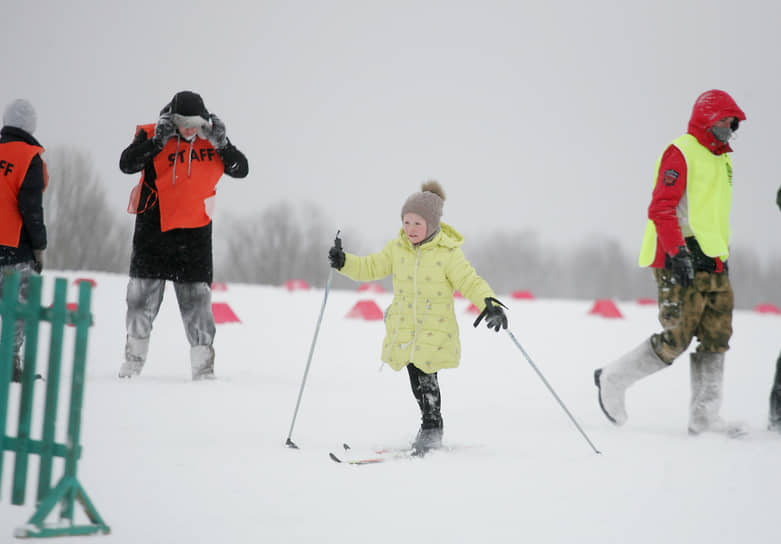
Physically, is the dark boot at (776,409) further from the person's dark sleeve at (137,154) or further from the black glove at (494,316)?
the person's dark sleeve at (137,154)

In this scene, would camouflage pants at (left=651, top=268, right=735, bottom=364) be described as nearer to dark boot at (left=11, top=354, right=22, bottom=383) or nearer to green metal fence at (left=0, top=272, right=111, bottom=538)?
green metal fence at (left=0, top=272, right=111, bottom=538)

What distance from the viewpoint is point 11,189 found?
14.6 feet

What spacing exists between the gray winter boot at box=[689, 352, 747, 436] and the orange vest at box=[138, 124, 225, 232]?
3475 mm

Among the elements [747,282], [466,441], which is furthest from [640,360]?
[747,282]

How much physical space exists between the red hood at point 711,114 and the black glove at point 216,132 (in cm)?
313

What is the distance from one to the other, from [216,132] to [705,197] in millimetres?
3257

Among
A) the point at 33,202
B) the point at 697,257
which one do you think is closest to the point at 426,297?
the point at 697,257

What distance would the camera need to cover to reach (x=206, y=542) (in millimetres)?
2047

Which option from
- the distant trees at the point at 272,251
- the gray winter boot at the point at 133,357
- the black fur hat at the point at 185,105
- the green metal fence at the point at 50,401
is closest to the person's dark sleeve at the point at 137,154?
the black fur hat at the point at 185,105

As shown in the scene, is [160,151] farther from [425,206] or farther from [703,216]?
[703,216]

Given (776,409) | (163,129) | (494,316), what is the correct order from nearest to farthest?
(494,316), (776,409), (163,129)

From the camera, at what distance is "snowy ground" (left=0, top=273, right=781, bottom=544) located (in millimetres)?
2299

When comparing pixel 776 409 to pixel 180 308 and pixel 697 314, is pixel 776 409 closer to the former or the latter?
pixel 697 314

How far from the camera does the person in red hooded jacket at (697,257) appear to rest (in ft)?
13.1
